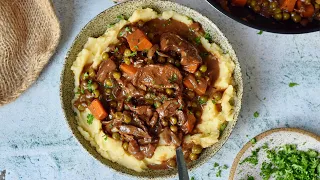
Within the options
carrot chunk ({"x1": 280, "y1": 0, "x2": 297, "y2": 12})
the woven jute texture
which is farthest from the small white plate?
the woven jute texture

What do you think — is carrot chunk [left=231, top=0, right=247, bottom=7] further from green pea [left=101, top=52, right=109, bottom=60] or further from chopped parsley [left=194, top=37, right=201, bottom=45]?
green pea [left=101, top=52, right=109, bottom=60]

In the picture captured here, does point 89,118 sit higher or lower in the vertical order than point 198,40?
lower

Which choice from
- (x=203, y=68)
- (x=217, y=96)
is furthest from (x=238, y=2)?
(x=217, y=96)

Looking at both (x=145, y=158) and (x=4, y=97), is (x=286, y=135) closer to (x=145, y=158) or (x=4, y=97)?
(x=145, y=158)

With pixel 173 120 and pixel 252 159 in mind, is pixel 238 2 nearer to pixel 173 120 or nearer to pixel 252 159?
pixel 173 120

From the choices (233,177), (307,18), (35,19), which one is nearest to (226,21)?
(307,18)

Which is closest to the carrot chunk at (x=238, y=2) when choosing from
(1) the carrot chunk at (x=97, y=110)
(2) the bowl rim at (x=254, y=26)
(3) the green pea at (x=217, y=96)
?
(2) the bowl rim at (x=254, y=26)

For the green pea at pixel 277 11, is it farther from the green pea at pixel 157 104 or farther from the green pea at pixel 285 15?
the green pea at pixel 157 104
